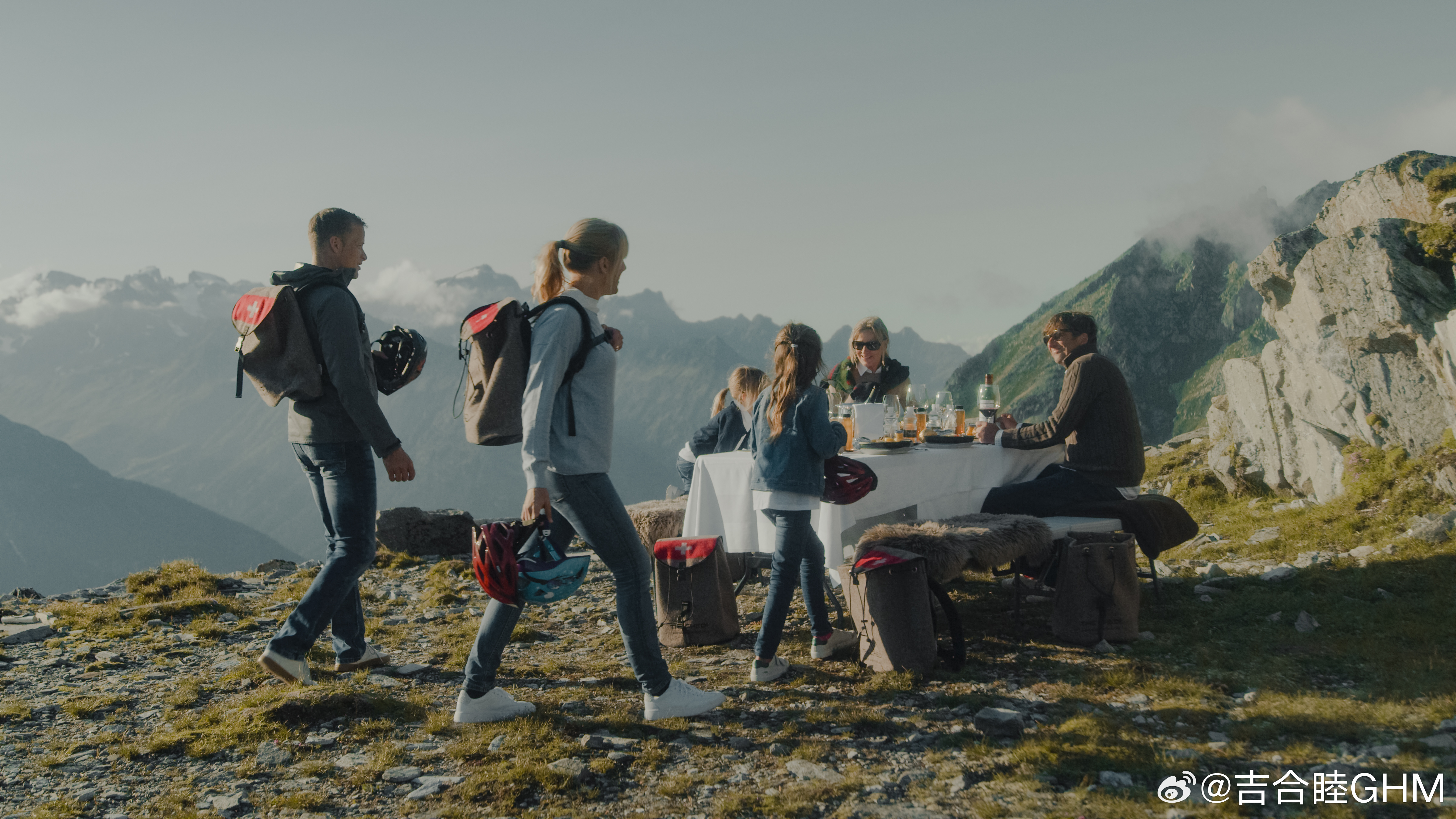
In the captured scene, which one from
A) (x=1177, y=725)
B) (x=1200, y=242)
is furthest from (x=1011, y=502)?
(x=1200, y=242)

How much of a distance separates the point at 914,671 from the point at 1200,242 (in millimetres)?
88490

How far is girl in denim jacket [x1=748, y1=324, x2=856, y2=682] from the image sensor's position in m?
4.85

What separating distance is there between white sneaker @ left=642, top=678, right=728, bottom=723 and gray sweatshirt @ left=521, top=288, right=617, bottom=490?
1.28 metres

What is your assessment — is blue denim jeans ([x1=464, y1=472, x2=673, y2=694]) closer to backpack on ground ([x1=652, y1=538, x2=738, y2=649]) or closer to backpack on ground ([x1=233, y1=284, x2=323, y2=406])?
backpack on ground ([x1=652, y1=538, x2=738, y2=649])

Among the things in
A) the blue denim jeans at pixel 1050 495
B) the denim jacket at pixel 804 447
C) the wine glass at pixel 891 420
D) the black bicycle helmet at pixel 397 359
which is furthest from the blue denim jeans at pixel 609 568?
the blue denim jeans at pixel 1050 495

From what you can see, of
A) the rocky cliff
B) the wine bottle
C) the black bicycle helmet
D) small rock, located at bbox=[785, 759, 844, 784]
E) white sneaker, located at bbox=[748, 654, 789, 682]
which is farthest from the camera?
the rocky cliff

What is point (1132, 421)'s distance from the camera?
669 cm

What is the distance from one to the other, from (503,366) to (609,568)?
113cm

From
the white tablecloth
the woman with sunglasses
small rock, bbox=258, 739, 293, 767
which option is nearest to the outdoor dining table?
the white tablecloth

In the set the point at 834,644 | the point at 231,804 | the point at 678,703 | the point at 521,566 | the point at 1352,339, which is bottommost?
the point at 231,804

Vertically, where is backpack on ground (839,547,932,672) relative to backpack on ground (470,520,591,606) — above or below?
below

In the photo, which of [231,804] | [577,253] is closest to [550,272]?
[577,253]

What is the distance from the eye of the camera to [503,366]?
13.2ft

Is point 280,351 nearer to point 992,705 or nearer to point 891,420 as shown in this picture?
point 891,420
